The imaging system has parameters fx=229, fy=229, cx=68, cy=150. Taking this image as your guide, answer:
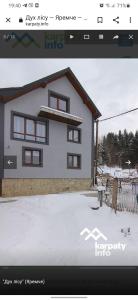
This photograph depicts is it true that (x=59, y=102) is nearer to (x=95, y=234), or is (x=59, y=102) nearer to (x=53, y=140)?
(x=53, y=140)

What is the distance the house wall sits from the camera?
24.8 feet

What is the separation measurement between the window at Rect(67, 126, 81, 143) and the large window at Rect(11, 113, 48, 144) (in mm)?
1321

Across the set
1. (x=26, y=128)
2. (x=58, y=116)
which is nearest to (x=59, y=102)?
(x=58, y=116)

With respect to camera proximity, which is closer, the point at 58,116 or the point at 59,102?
the point at 59,102

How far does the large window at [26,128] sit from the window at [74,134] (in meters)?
1.32

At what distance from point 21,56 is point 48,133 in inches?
297

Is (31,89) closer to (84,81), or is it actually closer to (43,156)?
(43,156)

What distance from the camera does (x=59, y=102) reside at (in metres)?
8.95

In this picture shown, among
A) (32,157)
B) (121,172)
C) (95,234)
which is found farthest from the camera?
(32,157)

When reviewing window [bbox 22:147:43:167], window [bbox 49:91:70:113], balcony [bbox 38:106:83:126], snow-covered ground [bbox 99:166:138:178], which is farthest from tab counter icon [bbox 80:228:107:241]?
window [bbox 49:91:70:113]

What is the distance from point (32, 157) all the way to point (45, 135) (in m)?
1.28

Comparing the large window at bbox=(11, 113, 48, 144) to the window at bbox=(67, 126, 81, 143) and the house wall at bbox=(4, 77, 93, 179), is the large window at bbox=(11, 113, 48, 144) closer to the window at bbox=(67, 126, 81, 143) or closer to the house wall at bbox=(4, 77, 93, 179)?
the house wall at bbox=(4, 77, 93, 179)

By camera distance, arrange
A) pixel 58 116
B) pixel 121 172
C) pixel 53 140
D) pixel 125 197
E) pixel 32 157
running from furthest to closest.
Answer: pixel 53 140
pixel 58 116
pixel 32 157
pixel 125 197
pixel 121 172

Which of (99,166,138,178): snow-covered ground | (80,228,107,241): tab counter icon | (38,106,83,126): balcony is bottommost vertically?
(80,228,107,241): tab counter icon
